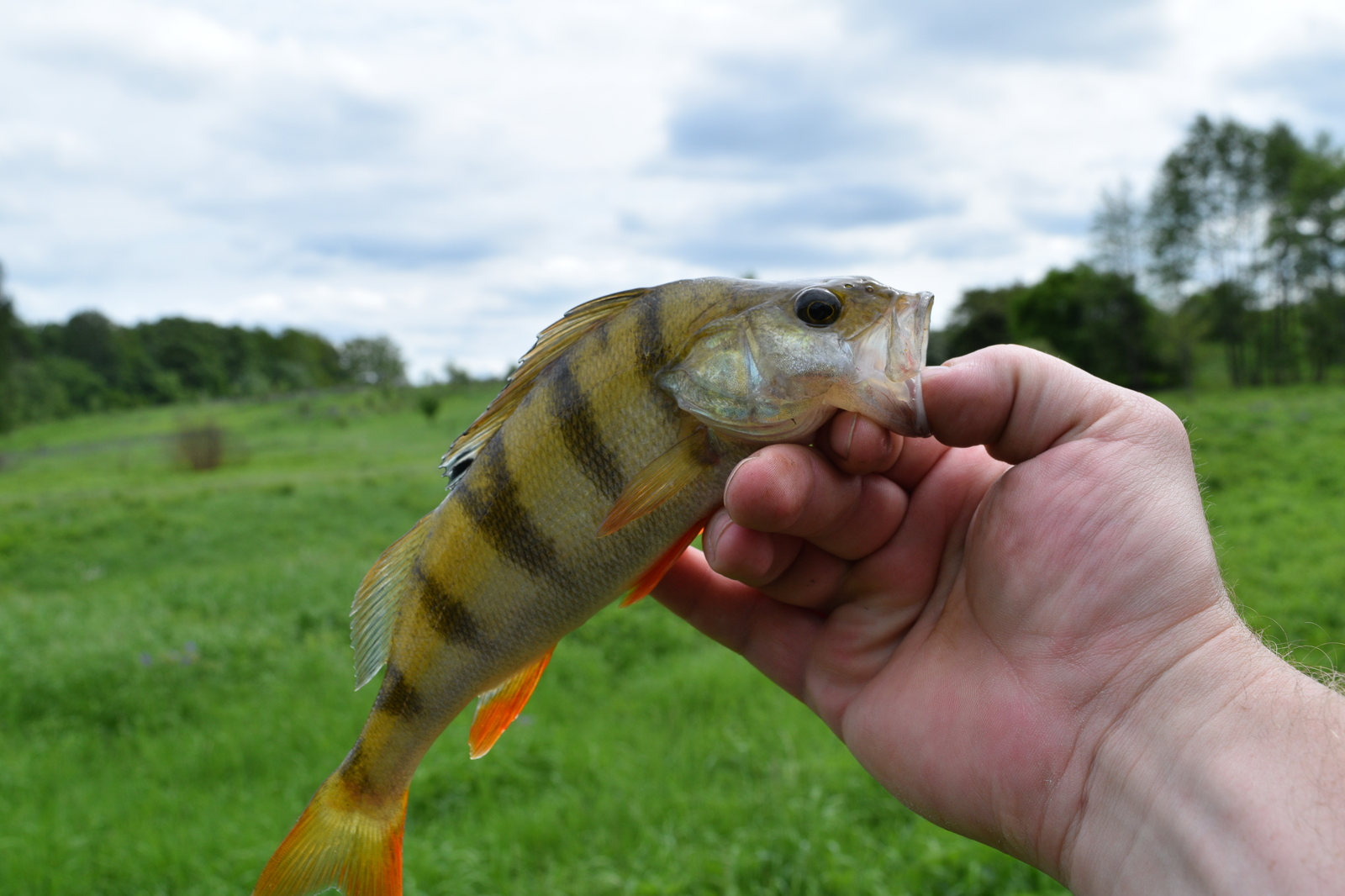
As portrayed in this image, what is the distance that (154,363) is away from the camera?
270ft

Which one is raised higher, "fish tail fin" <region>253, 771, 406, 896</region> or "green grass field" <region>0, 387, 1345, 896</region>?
"fish tail fin" <region>253, 771, 406, 896</region>

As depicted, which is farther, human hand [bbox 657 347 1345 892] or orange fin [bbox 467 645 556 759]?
orange fin [bbox 467 645 556 759]

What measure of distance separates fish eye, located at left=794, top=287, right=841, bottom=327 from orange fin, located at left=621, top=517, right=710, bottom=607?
0.61 metres

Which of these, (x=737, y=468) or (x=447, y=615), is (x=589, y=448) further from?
(x=447, y=615)

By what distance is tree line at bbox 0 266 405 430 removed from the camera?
189 feet

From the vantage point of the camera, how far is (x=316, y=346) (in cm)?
10062

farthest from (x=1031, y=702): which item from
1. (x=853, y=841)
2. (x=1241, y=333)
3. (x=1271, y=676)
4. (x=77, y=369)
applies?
(x=77, y=369)

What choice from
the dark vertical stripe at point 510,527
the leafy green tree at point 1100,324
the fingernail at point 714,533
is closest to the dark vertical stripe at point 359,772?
the dark vertical stripe at point 510,527

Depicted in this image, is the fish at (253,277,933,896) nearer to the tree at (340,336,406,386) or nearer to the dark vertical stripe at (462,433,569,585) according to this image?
the dark vertical stripe at (462,433,569,585)

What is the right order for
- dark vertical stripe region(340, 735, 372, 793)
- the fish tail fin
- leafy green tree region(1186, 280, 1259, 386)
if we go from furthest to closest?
1. leafy green tree region(1186, 280, 1259, 386)
2. dark vertical stripe region(340, 735, 372, 793)
3. the fish tail fin

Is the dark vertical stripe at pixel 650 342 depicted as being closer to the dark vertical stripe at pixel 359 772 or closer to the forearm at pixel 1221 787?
the dark vertical stripe at pixel 359 772

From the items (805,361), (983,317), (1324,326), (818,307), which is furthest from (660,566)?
(1324,326)

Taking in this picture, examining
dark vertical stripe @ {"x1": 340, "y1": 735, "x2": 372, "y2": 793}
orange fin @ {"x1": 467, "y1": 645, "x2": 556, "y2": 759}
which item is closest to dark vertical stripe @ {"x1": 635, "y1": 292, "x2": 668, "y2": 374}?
orange fin @ {"x1": 467, "y1": 645, "x2": 556, "y2": 759}

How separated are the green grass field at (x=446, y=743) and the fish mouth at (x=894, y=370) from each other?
75 cm
